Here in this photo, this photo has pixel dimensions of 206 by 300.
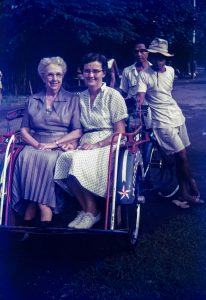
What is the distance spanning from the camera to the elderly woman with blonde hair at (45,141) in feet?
13.0

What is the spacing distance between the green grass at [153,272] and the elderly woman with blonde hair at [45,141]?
68 centimetres

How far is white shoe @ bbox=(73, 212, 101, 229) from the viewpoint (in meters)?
3.74

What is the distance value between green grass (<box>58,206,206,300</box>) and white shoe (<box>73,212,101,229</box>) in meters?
0.38

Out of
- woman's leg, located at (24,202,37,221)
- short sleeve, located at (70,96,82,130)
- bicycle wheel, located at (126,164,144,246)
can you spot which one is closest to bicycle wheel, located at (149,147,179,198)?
bicycle wheel, located at (126,164,144,246)

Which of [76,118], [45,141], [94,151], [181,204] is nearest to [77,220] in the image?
[94,151]

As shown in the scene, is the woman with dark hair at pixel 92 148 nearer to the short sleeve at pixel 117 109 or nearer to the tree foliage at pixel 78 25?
the short sleeve at pixel 117 109

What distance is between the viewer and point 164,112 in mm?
5250

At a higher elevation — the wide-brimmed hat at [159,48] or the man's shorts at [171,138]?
the wide-brimmed hat at [159,48]

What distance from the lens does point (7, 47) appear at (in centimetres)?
1722

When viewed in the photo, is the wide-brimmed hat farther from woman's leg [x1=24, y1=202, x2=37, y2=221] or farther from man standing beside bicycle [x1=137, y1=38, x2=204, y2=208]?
woman's leg [x1=24, y1=202, x2=37, y2=221]

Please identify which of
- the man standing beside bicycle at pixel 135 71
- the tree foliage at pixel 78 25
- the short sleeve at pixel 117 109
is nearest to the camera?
the short sleeve at pixel 117 109

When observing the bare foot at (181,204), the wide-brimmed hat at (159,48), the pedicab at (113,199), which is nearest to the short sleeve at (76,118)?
the pedicab at (113,199)

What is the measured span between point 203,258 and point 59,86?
2.23 metres

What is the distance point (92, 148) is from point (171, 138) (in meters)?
1.48
